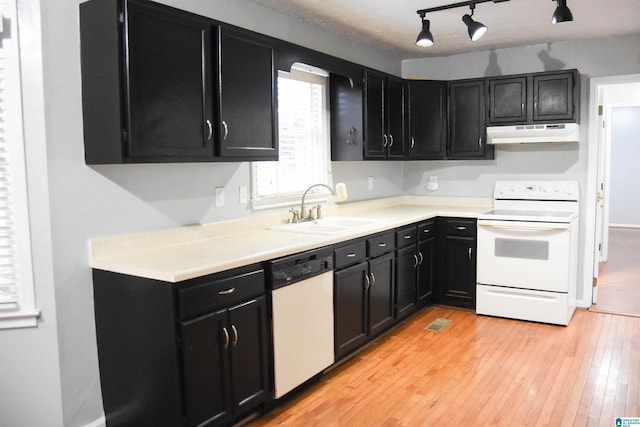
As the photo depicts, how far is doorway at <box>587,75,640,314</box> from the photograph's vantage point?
183 inches

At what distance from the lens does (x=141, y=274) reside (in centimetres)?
232

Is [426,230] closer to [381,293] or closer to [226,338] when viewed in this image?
[381,293]

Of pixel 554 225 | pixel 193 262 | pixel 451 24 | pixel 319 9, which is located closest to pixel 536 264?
pixel 554 225

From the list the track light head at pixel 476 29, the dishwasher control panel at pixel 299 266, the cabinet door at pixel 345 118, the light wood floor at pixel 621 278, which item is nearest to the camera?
the dishwasher control panel at pixel 299 266

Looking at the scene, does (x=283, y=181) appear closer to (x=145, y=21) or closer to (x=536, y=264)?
(x=145, y=21)

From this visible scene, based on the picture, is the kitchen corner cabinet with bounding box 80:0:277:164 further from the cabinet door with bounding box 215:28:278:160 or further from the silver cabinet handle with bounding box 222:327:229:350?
the silver cabinet handle with bounding box 222:327:229:350

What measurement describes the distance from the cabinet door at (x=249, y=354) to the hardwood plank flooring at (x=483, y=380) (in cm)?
20

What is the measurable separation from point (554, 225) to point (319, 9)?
2.47 meters

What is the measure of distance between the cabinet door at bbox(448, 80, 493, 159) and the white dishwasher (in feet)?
7.62

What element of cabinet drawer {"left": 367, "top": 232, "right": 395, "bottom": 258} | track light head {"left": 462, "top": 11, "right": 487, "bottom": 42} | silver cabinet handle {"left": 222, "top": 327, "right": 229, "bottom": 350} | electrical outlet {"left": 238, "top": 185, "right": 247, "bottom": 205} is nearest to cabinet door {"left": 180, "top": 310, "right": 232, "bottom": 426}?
silver cabinet handle {"left": 222, "top": 327, "right": 229, "bottom": 350}

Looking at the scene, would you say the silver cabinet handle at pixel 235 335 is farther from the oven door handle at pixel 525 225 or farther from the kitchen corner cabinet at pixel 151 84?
the oven door handle at pixel 525 225

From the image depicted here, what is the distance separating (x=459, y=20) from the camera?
394cm

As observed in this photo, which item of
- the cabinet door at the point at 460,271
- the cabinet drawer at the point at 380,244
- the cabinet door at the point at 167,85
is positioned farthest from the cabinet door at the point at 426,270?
the cabinet door at the point at 167,85

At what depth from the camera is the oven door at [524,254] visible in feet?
13.8
